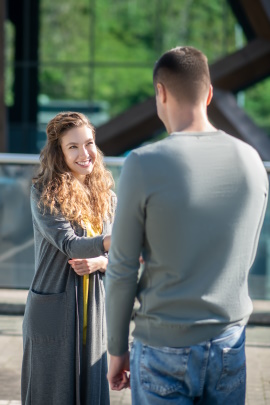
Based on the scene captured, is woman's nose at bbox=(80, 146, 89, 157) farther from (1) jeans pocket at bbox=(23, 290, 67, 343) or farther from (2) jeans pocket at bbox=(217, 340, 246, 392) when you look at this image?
(2) jeans pocket at bbox=(217, 340, 246, 392)

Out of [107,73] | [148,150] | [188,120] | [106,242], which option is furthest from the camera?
[107,73]

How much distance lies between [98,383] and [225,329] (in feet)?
4.44

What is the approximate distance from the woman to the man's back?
112 centimetres

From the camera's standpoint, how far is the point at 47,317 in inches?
147

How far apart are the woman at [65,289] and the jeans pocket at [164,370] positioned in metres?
1.13

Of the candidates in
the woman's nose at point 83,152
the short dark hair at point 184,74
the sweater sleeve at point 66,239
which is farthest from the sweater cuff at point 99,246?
the short dark hair at point 184,74

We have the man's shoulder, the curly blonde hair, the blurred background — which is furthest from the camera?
the blurred background

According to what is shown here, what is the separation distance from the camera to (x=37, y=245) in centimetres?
382

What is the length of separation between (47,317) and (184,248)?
138cm

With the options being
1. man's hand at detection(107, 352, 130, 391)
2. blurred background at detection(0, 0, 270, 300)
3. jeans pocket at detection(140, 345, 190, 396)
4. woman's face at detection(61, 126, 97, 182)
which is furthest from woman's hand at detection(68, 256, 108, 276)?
blurred background at detection(0, 0, 270, 300)

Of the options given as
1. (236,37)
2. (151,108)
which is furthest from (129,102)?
(151,108)

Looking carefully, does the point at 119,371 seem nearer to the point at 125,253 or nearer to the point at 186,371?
the point at 186,371

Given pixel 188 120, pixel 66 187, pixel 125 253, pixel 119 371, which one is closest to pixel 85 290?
pixel 66 187

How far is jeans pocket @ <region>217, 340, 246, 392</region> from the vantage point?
8.59 ft
